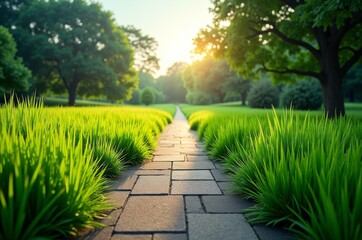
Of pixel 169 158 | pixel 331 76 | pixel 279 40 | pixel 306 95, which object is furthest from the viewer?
pixel 306 95

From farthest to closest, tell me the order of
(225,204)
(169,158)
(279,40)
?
(279,40) → (169,158) → (225,204)

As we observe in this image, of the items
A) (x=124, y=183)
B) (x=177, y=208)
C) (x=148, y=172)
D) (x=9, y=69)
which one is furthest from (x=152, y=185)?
(x=9, y=69)

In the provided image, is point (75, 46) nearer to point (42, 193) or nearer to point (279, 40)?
point (279, 40)

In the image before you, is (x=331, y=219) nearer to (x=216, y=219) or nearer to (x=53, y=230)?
(x=216, y=219)

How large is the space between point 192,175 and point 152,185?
737 mm

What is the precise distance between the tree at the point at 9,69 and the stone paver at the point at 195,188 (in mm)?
17336

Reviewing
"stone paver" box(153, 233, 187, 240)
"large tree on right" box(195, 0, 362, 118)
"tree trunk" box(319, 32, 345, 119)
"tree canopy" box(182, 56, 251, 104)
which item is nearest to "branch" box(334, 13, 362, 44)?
"large tree on right" box(195, 0, 362, 118)

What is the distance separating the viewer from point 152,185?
128 inches

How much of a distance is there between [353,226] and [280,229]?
69 cm

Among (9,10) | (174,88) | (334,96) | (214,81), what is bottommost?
(334,96)

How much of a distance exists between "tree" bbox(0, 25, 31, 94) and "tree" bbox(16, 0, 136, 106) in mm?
5481

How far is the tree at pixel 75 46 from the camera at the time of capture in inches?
944

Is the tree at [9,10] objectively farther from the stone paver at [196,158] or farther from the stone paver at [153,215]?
the stone paver at [153,215]

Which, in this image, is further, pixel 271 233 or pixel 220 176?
pixel 220 176
